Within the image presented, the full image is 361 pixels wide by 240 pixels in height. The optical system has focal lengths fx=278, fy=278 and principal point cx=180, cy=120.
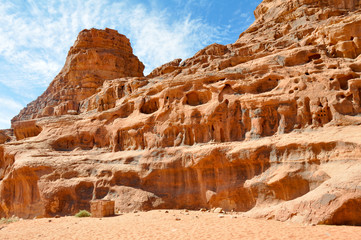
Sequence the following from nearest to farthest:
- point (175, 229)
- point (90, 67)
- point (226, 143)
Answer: point (175, 229) → point (226, 143) → point (90, 67)

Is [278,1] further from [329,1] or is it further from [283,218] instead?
[283,218]

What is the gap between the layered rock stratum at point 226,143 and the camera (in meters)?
11.5

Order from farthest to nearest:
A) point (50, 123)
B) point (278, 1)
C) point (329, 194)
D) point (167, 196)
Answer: point (278, 1) < point (50, 123) < point (167, 196) < point (329, 194)

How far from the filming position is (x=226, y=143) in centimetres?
1471

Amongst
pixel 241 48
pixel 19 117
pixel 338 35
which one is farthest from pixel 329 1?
pixel 19 117

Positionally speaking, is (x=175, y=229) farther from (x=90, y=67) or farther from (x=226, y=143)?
(x=90, y=67)

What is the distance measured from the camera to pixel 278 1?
30375 millimetres

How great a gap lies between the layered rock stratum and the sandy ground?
1051 millimetres

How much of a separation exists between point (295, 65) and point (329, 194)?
28.2 feet

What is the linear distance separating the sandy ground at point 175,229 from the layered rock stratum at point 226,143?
1.05 meters

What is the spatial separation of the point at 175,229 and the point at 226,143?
613cm

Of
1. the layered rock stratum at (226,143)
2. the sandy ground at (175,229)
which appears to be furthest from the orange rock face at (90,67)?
the sandy ground at (175,229)

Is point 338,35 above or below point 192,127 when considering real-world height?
above

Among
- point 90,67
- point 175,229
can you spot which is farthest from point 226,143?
point 90,67
